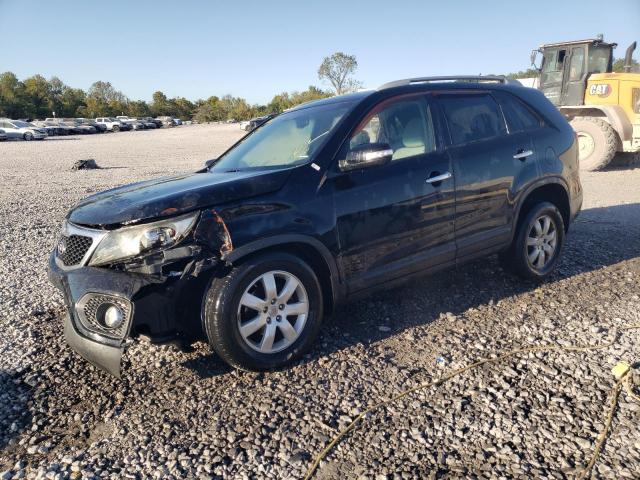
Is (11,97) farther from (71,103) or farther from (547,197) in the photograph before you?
(547,197)

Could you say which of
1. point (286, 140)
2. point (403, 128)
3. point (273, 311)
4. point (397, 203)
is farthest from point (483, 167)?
point (273, 311)

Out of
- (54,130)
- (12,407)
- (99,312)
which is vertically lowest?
(12,407)

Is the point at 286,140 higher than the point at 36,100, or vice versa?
the point at 36,100

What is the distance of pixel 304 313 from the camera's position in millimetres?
3230

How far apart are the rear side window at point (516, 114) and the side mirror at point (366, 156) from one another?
1.69 meters

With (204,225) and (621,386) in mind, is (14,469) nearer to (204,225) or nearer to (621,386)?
(204,225)

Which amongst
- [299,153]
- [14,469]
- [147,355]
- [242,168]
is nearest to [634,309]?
[299,153]

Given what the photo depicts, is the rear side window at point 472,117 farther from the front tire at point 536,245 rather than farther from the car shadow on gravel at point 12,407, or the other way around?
the car shadow on gravel at point 12,407

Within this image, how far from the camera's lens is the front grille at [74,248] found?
9.95 feet

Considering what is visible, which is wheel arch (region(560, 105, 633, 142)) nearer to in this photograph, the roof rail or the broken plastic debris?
the roof rail

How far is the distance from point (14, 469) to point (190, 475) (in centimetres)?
91

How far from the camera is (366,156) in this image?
334cm

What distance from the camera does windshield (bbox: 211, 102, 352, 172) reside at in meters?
3.64

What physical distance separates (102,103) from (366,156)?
9712 centimetres
